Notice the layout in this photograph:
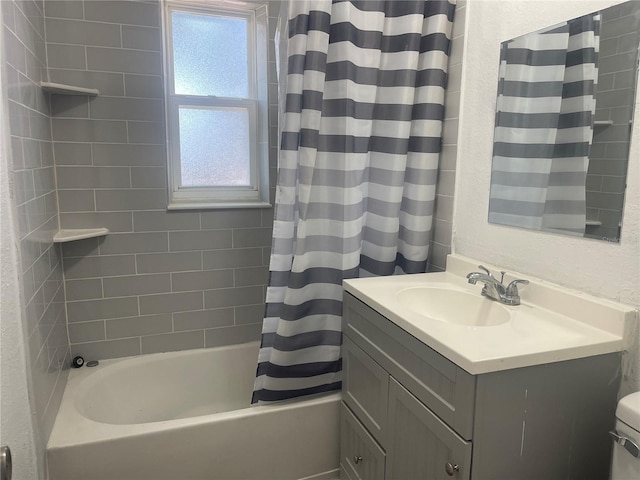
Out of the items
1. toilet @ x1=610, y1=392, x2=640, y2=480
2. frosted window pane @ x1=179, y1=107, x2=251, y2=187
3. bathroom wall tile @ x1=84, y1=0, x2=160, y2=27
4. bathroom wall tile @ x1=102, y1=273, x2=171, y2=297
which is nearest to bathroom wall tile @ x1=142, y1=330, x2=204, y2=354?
bathroom wall tile @ x1=102, y1=273, x2=171, y2=297

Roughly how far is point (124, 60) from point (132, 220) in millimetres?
765

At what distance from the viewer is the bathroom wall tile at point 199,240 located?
2311 millimetres

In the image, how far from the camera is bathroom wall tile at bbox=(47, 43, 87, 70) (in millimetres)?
1987

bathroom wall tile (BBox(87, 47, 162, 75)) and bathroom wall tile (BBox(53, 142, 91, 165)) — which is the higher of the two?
bathroom wall tile (BBox(87, 47, 162, 75))

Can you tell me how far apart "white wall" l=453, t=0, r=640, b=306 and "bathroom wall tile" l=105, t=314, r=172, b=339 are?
157 cm

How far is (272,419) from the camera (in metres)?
1.83

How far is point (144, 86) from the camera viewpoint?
2.13m

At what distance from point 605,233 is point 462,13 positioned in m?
1.06

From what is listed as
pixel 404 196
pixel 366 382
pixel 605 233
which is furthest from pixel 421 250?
pixel 605 233

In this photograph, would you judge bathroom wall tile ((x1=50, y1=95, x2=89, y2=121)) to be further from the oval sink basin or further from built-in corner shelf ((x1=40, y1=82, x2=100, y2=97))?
the oval sink basin

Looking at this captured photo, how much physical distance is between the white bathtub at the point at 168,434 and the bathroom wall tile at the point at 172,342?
0.04m

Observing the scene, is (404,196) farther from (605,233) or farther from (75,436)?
(75,436)

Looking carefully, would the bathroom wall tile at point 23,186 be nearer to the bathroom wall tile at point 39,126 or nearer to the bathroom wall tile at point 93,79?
the bathroom wall tile at point 39,126

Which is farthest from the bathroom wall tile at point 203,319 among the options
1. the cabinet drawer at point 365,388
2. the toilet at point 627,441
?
the toilet at point 627,441
